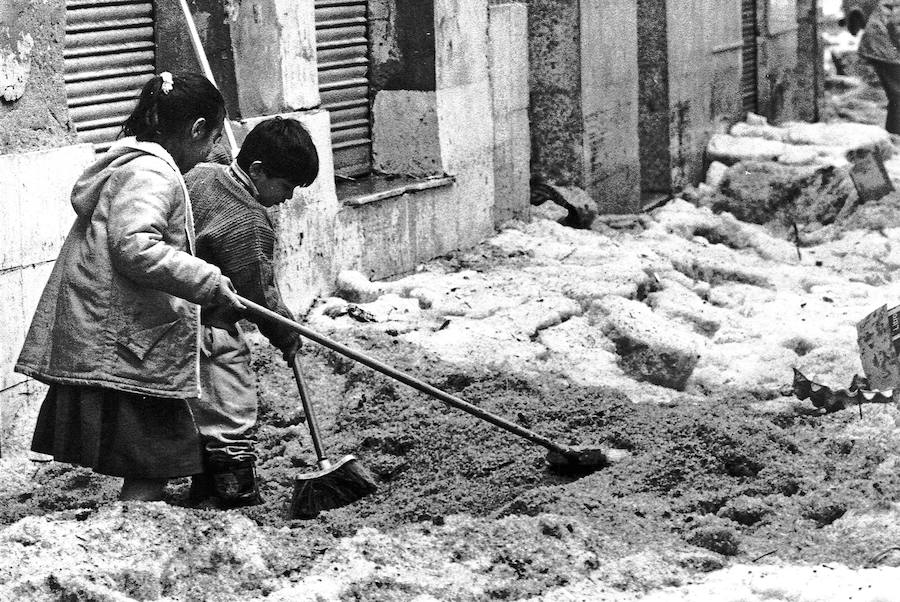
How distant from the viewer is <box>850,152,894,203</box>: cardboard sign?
38.2 ft

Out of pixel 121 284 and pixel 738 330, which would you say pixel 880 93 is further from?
pixel 121 284

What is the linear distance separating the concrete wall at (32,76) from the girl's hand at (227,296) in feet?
5.13

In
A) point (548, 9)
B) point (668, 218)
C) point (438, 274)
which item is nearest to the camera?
point (438, 274)

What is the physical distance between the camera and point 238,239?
15.9 ft

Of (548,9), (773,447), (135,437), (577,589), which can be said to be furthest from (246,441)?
(548,9)

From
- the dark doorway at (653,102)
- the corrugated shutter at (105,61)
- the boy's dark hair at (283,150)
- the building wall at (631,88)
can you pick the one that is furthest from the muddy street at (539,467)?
the dark doorway at (653,102)

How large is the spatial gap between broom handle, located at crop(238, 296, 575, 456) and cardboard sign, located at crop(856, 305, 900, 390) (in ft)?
4.15

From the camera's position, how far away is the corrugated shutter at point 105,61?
627 cm

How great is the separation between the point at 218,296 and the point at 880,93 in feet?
52.4

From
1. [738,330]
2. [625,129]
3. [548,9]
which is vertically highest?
[548,9]

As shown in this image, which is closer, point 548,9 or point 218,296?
point 218,296

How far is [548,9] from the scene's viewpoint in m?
9.96

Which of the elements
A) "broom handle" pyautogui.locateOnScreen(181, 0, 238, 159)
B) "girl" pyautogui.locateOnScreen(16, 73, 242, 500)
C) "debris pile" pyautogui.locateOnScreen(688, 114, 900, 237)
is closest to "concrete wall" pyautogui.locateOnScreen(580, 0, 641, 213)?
"debris pile" pyautogui.locateOnScreen(688, 114, 900, 237)

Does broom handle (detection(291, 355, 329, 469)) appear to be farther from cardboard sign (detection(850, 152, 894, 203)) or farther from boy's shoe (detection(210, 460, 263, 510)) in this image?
cardboard sign (detection(850, 152, 894, 203))
